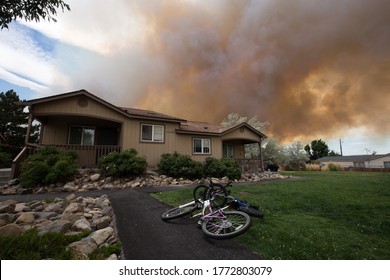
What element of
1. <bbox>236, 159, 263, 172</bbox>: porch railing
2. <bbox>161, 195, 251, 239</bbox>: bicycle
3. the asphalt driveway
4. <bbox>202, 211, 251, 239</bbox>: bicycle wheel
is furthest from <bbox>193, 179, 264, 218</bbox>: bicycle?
<bbox>236, 159, 263, 172</bbox>: porch railing

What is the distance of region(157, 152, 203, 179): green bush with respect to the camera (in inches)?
448

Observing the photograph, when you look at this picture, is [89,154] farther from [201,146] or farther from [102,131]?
[201,146]

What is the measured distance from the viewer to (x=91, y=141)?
1280cm

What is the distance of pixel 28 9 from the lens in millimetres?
5719

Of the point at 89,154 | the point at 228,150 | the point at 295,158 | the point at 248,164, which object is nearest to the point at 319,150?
the point at 295,158

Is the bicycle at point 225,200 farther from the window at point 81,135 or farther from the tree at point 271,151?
the tree at point 271,151

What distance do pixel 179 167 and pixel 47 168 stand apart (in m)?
6.67

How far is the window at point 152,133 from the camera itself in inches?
513

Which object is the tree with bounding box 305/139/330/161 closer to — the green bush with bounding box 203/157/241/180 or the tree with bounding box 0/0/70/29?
the green bush with bounding box 203/157/241/180

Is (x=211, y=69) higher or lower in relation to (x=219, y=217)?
higher
